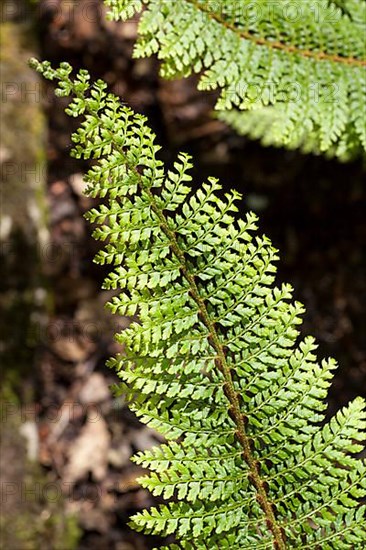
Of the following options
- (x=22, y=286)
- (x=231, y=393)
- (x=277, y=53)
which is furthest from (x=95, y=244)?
(x=231, y=393)

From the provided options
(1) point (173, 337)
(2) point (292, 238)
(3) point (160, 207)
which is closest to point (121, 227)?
(3) point (160, 207)

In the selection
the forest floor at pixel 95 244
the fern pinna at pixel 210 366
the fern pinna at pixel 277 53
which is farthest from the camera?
the forest floor at pixel 95 244

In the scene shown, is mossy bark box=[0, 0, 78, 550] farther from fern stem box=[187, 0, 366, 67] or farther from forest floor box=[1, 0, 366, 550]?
fern stem box=[187, 0, 366, 67]

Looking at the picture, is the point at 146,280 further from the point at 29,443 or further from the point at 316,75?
the point at 29,443

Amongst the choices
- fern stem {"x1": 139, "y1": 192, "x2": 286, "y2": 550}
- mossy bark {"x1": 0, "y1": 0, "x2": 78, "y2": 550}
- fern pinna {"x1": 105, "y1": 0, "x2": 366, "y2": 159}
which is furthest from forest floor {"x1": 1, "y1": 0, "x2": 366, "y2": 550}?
fern stem {"x1": 139, "y1": 192, "x2": 286, "y2": 550}

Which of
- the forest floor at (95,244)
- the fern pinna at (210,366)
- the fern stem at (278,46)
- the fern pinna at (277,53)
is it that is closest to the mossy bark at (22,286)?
the forest floor at (95,244)

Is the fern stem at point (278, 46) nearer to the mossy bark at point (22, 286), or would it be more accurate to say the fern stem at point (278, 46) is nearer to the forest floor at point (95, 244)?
the forest floor at point (95, 244)
